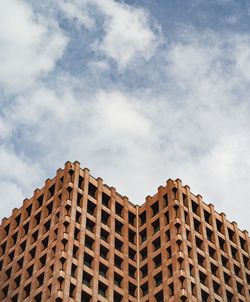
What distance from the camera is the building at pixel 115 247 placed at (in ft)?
363

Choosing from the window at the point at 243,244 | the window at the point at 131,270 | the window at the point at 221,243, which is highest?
the window at the point at 243,244

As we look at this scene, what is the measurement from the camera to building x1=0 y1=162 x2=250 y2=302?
111m

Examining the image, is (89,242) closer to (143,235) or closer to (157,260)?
(157,260)

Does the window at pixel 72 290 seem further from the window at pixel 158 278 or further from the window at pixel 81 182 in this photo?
the window at pixel 81 182

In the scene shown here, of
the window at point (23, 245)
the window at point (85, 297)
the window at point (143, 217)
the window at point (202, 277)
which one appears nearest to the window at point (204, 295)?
the window at point (202, 277)

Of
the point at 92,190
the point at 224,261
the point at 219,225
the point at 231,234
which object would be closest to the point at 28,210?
the point at 92,190

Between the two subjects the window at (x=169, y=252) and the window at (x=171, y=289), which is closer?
the window at (x=171, y=289)

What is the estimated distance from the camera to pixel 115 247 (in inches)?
4734

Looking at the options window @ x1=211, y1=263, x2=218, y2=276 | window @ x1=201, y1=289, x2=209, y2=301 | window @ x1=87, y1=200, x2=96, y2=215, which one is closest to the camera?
window @ x1=201, y1=289, x2=209, y2=301

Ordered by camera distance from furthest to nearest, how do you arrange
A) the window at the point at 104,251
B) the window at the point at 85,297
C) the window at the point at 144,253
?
1. the window at the point at 144,253
2. the window at the point at 104,251
3. the window at the point at 85,297

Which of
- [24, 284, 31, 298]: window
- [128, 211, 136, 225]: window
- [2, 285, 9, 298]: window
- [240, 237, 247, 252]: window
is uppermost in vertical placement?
[128, 211, 136, 225]: window

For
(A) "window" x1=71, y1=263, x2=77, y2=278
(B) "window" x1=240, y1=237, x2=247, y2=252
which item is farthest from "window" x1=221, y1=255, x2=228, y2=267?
(A) "window" x1=71, y1=263, x2=77, y2=278

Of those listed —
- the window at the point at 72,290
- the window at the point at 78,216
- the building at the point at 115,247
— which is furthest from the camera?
the window at the point at 78,216

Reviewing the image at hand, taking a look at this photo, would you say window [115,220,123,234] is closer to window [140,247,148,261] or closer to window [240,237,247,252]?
window [140,247,148,261]
